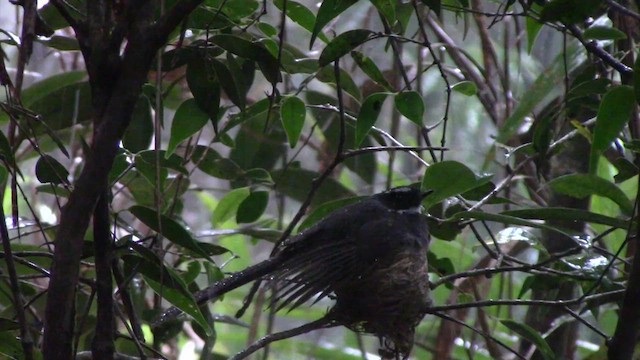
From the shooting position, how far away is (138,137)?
6.23 feet

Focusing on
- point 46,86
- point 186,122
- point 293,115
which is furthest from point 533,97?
point 46,86

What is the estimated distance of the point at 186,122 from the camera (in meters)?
1.66

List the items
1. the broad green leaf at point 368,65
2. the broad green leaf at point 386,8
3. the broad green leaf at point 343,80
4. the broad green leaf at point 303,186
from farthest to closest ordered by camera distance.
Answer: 1. the broad green leaf at point 303,186
2. the broad green leaf at point 343,80
3. the broad green leaf at point 368,65
4. the broad green leaf at point 386,8

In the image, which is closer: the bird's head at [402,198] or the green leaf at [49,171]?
the green leaf at [49,171]

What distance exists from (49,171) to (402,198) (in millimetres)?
1076

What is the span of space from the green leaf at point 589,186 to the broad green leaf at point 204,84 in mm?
676

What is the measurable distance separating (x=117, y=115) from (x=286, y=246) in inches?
37.3

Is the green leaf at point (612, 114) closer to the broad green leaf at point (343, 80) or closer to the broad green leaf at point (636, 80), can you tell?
the broad green leaf at point (636, 80)

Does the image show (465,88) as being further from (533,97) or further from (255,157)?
(255,157)

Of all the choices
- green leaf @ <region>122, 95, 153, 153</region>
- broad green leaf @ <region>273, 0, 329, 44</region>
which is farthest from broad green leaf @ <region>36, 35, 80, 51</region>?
broad green leaf @ <region>273, 0, 329, 44</region>

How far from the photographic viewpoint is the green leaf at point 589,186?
1.64 metres

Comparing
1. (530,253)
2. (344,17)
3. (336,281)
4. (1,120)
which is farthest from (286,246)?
(344,17)

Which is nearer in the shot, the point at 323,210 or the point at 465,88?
the point at 465,88

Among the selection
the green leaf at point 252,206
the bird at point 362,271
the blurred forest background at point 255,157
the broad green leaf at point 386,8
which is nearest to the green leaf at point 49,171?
the blurred forest background at point 255,157
